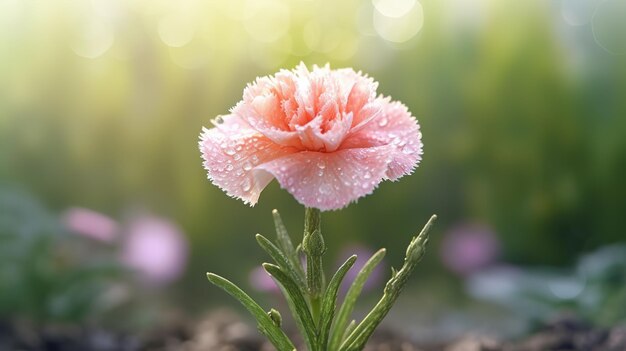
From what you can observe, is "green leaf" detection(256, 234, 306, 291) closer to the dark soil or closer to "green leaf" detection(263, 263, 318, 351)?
"green leaf" detection(263, 263, 318, 351)

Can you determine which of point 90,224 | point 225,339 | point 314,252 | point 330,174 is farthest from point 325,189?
point 90,224

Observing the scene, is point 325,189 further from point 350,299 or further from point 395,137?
point 350,299

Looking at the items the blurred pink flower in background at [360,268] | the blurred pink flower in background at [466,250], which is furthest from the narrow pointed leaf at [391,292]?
the blurred pink flower in background at [466,250]

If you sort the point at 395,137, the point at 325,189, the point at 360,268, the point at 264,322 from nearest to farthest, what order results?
the point at 325,189, the point at 395,137, the point at 264,322, the point at 360,268

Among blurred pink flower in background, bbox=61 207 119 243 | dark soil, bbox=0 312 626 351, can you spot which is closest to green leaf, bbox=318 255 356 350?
dark soil, bbox=0 312 626 351

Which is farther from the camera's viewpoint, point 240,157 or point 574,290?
point 574,290

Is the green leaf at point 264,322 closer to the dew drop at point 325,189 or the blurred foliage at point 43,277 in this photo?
the dew drop at point 325,189
